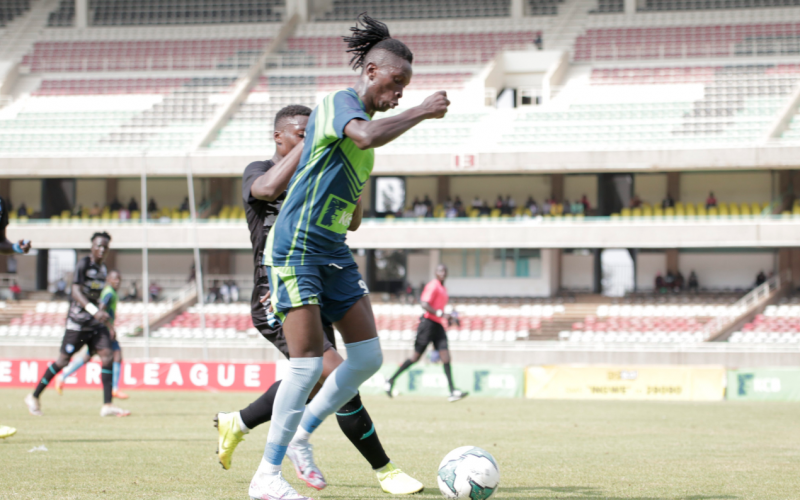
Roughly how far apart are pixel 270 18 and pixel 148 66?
6.14 m

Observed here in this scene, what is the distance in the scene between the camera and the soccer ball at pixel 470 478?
4844mm

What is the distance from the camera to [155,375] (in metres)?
19.2

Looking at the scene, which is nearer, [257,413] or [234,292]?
[257,413]

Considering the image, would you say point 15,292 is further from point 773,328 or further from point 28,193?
point 773,328

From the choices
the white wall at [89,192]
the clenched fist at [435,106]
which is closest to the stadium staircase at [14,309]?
the white wall at [89,192]

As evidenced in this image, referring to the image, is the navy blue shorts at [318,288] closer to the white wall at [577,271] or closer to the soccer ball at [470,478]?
the soccer ball at [470,478]

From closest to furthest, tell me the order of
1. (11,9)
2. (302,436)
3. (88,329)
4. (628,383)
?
(302,436)
(88,329)
(628,383)
(11,9)

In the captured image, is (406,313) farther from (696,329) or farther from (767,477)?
(767,477)

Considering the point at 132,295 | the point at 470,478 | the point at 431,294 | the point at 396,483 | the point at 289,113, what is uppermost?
the point at 289,113

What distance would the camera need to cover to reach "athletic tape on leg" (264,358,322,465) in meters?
4.49

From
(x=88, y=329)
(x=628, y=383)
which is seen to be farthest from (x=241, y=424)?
(x=628, y=383)

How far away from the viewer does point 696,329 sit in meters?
26.7

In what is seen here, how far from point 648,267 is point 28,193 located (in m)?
25.5

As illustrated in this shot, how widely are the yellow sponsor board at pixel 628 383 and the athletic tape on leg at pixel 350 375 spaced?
45.0ft
